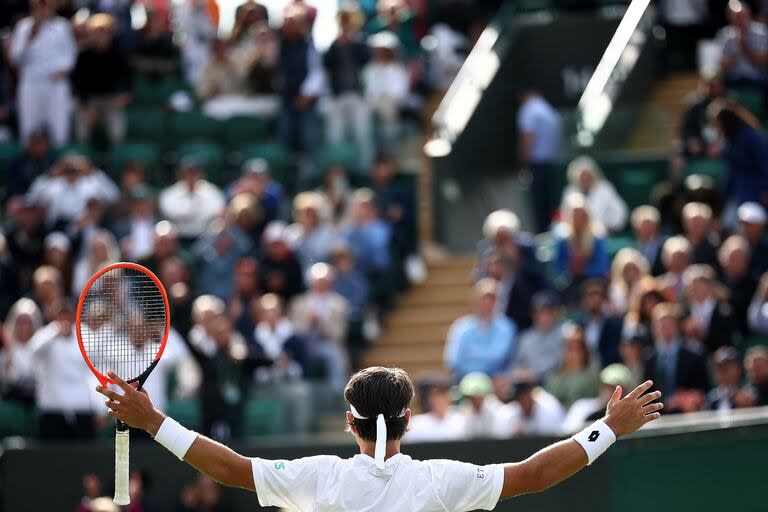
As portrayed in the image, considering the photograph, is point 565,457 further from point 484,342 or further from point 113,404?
point 484,342

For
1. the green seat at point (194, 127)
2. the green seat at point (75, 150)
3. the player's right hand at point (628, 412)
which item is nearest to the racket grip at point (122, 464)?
the player's right hand at point (628, 412)

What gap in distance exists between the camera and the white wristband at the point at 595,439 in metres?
4.66

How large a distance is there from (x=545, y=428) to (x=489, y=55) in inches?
277

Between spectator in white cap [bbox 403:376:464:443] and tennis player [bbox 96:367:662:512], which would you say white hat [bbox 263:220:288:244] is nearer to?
spectator in white cap [bbox 403:376:464:443]

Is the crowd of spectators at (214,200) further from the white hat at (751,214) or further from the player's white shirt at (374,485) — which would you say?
the player's white shirt at (374,485)

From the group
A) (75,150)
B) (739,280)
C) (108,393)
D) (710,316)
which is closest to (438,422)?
(710,316)

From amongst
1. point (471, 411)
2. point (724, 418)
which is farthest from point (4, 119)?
point (724, 418)

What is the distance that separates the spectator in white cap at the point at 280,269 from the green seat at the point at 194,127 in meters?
3.42

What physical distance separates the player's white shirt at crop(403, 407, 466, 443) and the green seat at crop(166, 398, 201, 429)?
1550mm

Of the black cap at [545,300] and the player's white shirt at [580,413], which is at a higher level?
the black cap at [545,300]

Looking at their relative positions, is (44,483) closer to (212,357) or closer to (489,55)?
(212,357)

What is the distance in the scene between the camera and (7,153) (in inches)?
631

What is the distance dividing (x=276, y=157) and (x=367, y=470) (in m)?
10.8

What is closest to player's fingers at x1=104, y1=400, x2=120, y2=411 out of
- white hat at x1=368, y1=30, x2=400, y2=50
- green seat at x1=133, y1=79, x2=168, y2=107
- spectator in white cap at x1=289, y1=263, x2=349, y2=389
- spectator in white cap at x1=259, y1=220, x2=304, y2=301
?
spectator in white cap at x1=289, y1=263, x2=349, y2=389
